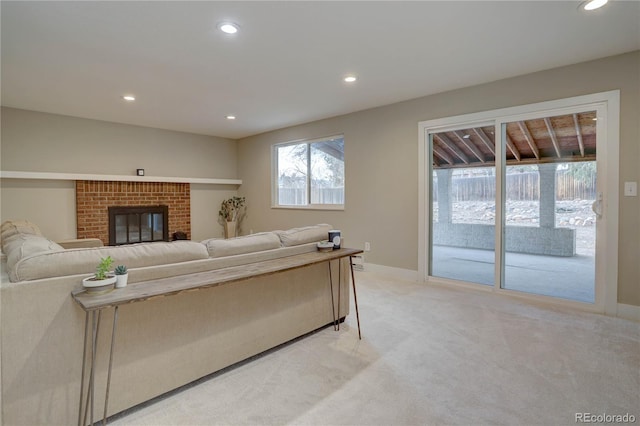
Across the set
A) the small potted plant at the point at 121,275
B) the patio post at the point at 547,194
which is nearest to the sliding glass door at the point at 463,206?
the patio post at the point at 547,194

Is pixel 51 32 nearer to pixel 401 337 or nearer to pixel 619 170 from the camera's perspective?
pixel 401 337

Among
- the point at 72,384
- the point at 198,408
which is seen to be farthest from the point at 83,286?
the point at 198,408

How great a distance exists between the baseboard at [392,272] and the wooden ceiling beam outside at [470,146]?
5.25 ft

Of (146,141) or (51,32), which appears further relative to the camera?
(146,141)

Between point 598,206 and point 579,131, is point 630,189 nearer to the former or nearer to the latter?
point 598,206

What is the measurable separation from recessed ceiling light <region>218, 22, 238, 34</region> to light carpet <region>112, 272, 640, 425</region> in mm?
2360

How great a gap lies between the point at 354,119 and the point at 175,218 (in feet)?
12.3

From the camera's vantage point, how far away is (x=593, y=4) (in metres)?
2.19

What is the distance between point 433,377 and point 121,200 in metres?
5.46

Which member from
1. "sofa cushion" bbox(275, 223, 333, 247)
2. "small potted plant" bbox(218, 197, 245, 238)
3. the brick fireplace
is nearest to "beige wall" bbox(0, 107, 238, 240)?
the brick fireplace

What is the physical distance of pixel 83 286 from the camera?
1.49 metres

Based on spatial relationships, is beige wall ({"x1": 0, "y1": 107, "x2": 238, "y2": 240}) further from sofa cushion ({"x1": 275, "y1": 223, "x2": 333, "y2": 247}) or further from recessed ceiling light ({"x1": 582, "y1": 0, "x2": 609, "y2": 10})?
recessed ceiling light ({"x1": 582, "y1": 0, "x2": 609, "y2": 10})

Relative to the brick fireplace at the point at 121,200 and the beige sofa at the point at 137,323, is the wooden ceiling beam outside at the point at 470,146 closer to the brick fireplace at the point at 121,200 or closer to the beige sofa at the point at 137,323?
the beige sofa at the point at 137,323

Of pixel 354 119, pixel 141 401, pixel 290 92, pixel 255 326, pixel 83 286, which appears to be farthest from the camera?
pixel 354 119
